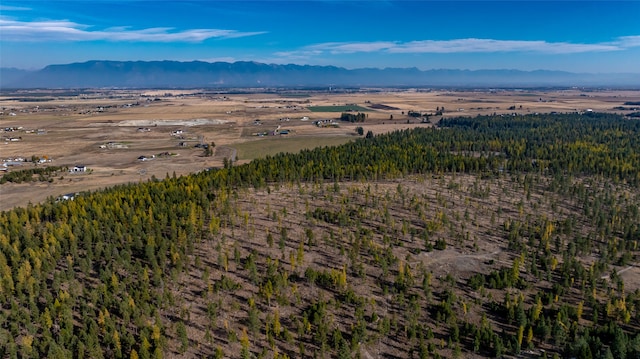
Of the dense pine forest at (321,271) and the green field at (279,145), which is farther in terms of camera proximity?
the green field at (279,145)

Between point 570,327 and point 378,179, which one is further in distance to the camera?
point 378,179

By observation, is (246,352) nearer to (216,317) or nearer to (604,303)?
(216,317)

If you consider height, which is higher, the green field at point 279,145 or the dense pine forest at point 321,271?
the green field at point 279,145

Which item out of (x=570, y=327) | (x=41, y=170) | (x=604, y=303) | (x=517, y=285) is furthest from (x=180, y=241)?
(x=41, y=170)

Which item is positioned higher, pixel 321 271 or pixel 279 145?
pixel 279 145

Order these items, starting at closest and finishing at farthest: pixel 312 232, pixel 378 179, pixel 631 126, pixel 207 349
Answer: pixel 207 349 < pixel 312 232 < pixel 378 179 < pixel 631 126
